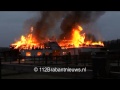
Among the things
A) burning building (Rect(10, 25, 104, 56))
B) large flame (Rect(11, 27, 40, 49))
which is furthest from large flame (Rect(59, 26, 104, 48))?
large flame (Rect(11, 27, 40, 49))

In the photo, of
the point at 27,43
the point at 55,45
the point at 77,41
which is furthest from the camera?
the point at 55,45

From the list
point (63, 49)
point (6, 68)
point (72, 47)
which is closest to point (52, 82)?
point (6, 68)

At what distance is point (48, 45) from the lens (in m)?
34.2

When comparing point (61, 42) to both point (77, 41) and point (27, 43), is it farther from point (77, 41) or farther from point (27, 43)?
point (27, 43)

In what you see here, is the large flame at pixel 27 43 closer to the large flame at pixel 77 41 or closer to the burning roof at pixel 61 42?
the burning roof at pixel 61 42

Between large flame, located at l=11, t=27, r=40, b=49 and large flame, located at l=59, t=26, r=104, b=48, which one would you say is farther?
large flame, located at l=59, t=26, r=104, b=48

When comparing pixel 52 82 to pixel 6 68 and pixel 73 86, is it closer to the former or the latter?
pixel 73 86

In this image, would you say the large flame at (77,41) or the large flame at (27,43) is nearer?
the large flame at (27,43)

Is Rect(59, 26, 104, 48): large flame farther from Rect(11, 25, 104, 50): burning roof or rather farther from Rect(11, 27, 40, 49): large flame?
Rect(11, 27, 40, 49): large flame

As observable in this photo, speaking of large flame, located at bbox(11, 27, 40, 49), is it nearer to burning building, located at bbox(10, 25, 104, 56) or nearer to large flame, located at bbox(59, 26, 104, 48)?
burning building, located at bbox(10, 25, 104, 56)

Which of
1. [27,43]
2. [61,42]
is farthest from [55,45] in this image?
[27,43]

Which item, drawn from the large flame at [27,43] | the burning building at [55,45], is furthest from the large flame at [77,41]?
the large flame at [27,43]

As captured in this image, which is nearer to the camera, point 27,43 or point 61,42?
point 27,43
